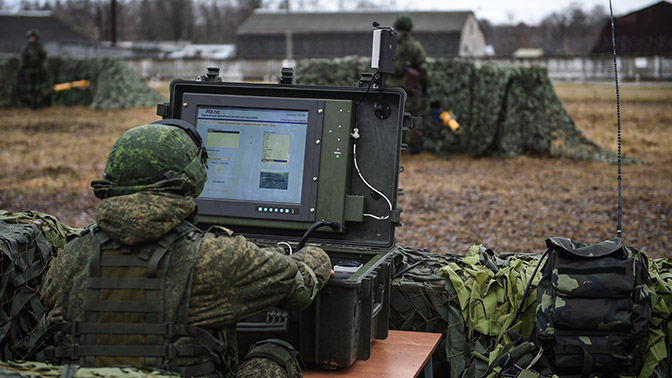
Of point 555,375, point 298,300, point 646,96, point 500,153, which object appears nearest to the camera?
point 298,300

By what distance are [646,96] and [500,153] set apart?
12.1 meters

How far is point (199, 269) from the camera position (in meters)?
2.50

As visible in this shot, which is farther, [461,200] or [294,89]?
[461,200]

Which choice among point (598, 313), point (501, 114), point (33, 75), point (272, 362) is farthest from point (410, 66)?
point (33, 75)

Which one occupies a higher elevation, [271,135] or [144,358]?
[271,135]

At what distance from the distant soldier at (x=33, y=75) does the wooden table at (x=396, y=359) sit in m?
22.8

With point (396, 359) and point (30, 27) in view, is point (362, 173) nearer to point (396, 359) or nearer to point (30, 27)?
point (396, 359)

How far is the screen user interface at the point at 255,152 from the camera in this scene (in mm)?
3670

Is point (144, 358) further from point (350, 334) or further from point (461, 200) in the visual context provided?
point (461, 200)

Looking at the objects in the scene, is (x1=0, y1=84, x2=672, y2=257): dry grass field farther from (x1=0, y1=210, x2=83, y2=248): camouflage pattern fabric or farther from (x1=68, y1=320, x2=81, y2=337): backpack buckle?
(x1=68, y1=320, x2=81, y2=337): backpack buckle

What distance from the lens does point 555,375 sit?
3.29 meters

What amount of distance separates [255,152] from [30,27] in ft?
215

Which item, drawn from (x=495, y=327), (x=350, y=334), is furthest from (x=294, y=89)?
(x=495, y=327)

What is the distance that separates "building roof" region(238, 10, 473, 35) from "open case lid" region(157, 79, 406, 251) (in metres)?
52.5
